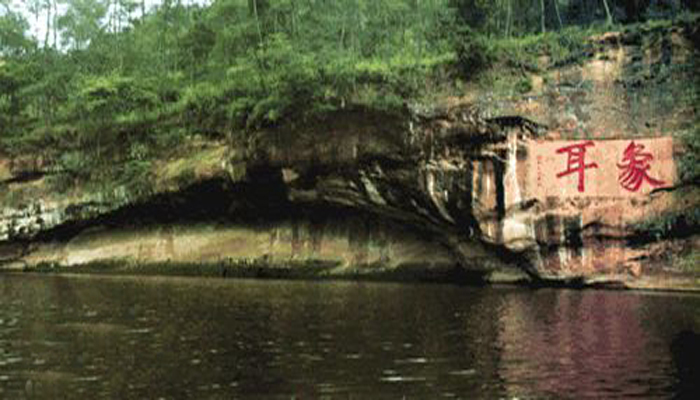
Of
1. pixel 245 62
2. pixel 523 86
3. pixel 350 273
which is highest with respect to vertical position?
pixel 245 62

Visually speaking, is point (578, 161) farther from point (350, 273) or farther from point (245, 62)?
point (245, 62)

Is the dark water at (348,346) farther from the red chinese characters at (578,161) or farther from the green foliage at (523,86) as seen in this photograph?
the green foliage at (523,86)

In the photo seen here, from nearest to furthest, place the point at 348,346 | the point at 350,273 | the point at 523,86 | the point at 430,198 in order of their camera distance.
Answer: the point at 348,346 < the point at 523,86 < the point at 430,198 < the point at 350,273

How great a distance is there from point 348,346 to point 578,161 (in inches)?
517

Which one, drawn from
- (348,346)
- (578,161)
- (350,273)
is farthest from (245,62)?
(348,346)

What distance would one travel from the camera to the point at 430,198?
898 inches

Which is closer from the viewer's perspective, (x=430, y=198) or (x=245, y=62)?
(x=430, y=198)

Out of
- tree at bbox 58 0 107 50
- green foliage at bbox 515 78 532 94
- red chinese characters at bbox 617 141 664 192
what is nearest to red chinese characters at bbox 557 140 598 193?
red chinese characters at bbox 617 141 664 192

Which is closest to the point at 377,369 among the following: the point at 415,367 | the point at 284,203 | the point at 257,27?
the point at 415,367

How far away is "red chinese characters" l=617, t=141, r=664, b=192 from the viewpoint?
65.8 feet

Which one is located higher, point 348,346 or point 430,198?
point 430,198

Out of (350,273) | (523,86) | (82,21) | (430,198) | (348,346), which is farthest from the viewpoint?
(82,21)

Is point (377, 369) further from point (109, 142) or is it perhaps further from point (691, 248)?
point (109, 142)

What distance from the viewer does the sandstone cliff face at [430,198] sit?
2044 cm
